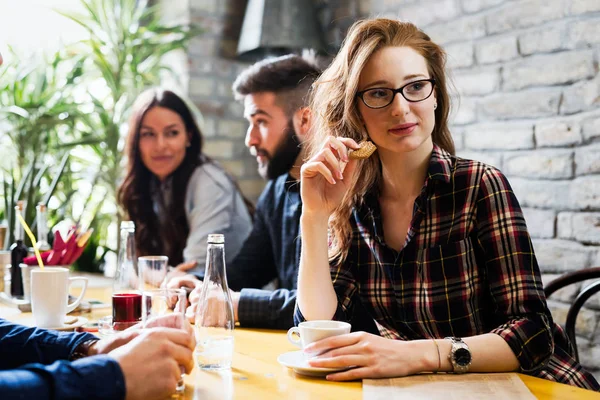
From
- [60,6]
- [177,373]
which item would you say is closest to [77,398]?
[177,373]

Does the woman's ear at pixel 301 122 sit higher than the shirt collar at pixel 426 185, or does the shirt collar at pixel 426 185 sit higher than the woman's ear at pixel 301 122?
the woman's ear at pixel 301 122

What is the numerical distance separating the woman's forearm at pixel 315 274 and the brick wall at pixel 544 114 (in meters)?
1.13

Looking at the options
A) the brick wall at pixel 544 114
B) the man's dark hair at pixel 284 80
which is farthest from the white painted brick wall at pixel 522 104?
the man's dark hair at pixel 284 80

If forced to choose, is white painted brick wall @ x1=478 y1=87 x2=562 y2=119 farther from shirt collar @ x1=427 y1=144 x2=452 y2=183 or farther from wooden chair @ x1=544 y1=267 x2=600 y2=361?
shirt collar @ x1=427 y1=144 x2=452 y2=183

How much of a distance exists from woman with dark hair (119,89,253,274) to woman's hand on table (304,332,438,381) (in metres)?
1.55

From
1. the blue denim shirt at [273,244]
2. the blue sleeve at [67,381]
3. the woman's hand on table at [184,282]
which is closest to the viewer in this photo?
the blue sleeve at [67,381]

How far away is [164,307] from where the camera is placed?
3.89 feet

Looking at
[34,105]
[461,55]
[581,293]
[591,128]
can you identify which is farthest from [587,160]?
[34,105]

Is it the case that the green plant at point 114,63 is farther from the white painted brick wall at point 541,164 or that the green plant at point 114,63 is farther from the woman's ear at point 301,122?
the white painted brick wall at point 541,164

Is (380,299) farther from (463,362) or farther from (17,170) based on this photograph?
(17,170)

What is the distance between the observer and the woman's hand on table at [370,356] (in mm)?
1156

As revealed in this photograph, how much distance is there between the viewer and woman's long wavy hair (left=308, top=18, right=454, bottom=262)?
1.60 meters

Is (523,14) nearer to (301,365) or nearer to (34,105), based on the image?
(301,365)

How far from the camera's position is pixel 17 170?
138 inches
